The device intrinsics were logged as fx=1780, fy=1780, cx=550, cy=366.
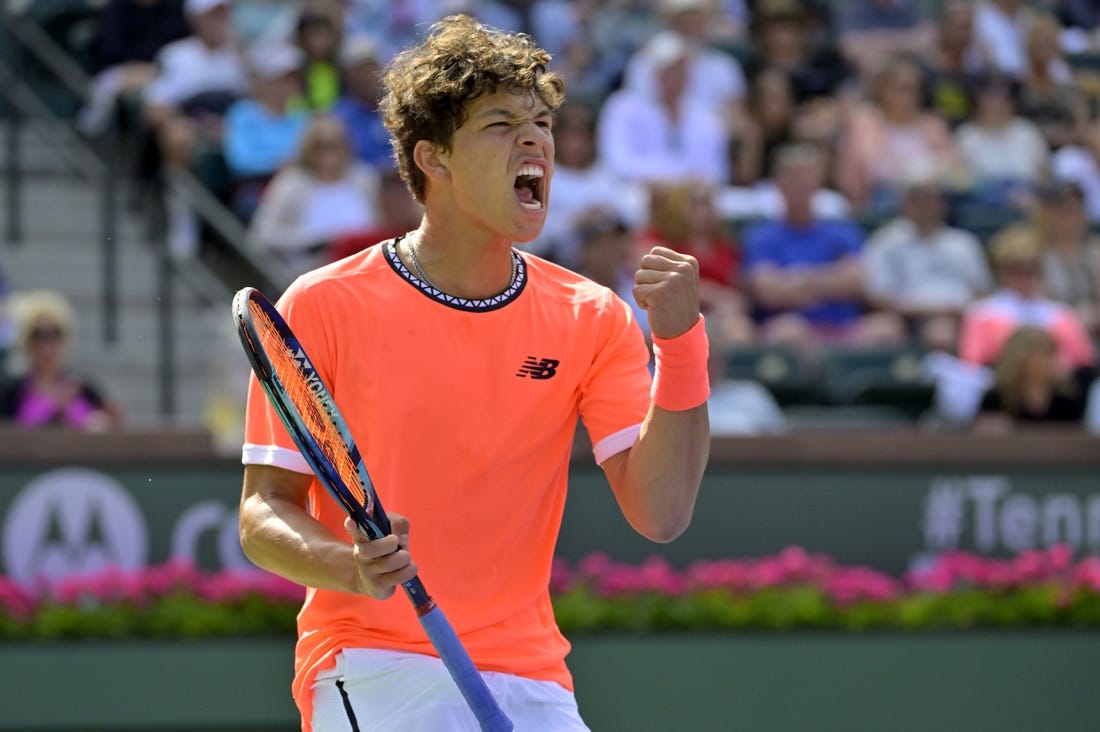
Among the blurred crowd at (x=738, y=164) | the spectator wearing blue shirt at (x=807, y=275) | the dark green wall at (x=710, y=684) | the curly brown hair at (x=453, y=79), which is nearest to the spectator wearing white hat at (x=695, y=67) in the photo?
the blurred crowd at (x=738, y=164)

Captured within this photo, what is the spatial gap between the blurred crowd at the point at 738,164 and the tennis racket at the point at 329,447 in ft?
18.7

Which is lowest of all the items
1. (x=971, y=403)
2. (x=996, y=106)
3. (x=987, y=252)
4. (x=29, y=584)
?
(x=29, y=584)

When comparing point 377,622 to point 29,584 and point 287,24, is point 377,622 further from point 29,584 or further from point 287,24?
point 287,24

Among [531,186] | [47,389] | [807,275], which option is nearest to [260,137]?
[47,389]

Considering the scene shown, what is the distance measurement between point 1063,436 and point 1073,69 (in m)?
6.16

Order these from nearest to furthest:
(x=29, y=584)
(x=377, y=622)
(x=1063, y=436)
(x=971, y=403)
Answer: (x=377, y=622) < (x=29, y=584) < (x=1063, y=436) < (x=971, y=403)

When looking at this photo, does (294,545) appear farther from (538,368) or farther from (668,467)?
(668,467)

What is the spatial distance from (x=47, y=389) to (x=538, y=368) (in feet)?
17.8

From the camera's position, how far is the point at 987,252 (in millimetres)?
10984

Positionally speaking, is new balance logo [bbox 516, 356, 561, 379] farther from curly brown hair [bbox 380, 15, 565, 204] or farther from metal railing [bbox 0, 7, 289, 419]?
metal railing [bbox 0, 7, 289, 419]

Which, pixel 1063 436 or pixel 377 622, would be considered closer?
pixel 377 622

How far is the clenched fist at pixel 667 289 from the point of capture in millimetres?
3420

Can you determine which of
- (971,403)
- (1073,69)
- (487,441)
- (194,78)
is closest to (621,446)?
(487,441)

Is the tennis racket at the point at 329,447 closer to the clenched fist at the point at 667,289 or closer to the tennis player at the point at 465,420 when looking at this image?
the tennis player at the point at 465,420
